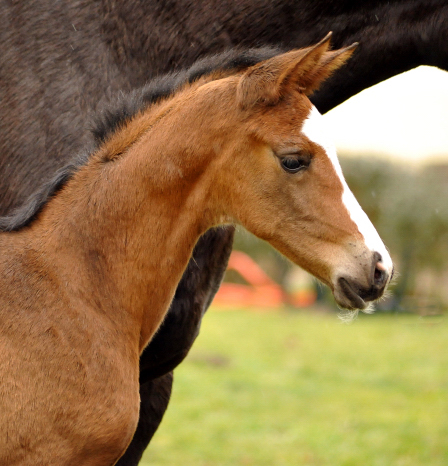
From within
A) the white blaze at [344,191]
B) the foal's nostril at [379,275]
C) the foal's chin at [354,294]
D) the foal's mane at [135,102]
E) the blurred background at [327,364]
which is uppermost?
the foal's mane at [135,102]

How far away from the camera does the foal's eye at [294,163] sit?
235 cm

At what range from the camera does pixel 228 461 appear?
5.79m

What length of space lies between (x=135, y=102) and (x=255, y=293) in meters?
13.6

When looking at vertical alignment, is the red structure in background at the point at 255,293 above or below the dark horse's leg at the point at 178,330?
below

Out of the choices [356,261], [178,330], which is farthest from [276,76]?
[178,330]

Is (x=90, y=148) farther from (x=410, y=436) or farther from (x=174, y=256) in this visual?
(x=410, y=436)

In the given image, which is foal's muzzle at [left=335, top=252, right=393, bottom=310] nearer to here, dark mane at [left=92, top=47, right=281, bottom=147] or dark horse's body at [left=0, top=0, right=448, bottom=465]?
dark horse's body at [left=0, top=0, right=448, bottom=465]

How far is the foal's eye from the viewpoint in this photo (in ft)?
7.71

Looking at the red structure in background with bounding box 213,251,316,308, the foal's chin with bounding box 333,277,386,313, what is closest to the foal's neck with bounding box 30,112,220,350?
the foal's chin with bounding box 333,277,386,313

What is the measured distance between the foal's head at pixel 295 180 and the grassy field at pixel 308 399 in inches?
126

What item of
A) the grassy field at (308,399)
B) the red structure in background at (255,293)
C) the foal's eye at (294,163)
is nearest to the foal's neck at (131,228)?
the foal's eye at (294,163)

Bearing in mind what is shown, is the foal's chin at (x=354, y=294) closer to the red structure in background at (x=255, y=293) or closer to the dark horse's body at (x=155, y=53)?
the dark horse's body at (x=155, y=53)

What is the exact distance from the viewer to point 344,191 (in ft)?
7.75

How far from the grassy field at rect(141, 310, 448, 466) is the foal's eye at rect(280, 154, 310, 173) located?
3307 mm
